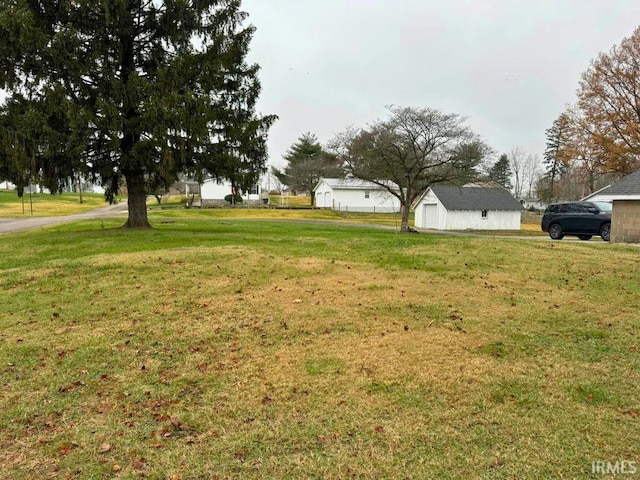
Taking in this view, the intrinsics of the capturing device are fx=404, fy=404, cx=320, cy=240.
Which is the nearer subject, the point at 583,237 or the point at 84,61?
the point at 84,61

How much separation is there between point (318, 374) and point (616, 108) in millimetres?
34507

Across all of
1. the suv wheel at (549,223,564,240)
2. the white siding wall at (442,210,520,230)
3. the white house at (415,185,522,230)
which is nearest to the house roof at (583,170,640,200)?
the suv wheel at (549,223,564,240)

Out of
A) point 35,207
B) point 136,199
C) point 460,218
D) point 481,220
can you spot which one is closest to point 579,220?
point 460,218

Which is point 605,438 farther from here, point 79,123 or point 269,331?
point 79,123

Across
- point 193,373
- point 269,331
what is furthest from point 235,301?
point 193,373

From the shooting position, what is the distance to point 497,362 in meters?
3.95

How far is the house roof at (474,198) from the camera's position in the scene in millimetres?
34062

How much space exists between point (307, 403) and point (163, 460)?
114cm

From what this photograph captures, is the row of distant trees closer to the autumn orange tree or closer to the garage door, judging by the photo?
the autumn orange tree

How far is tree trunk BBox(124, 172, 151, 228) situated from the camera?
1547cm

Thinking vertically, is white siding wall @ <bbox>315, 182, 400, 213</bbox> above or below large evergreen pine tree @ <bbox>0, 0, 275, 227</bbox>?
below

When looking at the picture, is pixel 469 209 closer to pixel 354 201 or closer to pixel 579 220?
pixel 579 220

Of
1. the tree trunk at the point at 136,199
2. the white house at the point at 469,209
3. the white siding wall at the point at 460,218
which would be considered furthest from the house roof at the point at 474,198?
the tree trunk at the point at 136,199

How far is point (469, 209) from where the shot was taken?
3406 centimetres
